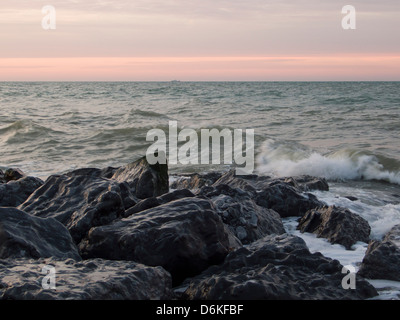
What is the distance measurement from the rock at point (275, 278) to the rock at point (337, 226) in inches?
53.6

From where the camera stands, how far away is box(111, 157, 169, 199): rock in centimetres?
607

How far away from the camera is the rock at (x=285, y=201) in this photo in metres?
6.45

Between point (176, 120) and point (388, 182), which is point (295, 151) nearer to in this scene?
point (388, 182)

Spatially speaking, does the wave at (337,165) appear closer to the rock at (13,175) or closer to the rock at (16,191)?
the rock at (13,175)

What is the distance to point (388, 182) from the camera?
401 inches

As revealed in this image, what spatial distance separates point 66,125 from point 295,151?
12.3 meters

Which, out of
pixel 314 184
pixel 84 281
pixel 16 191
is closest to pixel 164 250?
pixel 84 281

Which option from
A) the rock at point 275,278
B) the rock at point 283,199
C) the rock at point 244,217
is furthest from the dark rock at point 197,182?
the rock at point 275,278

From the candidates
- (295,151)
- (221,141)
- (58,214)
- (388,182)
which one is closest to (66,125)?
(221,141)

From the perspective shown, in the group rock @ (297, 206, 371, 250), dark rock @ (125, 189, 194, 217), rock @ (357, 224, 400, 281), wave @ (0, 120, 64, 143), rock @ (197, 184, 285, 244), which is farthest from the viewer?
wave @ (0, 120, 64, 143)

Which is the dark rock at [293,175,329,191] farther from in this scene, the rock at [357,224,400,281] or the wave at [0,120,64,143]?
the wave at [0,120,64,143]

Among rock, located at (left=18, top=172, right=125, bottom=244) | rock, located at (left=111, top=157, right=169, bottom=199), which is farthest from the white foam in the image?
rock, located at (left=18, top=172, right=125, bottom=244)
